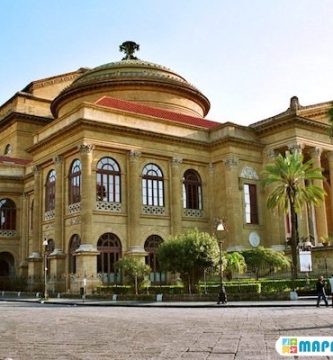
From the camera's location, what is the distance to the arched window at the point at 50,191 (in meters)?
42.3

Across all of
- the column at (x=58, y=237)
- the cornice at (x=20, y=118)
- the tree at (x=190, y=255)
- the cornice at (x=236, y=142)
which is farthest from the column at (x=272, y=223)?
the cornice at (x=20, y=118)

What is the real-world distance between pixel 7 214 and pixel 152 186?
52.9 feet

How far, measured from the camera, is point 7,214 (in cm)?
4909

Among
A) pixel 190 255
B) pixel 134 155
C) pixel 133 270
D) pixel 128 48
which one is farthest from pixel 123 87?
pixel 190 255

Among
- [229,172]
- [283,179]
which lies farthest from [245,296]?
[229,172]

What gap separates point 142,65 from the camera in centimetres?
5053

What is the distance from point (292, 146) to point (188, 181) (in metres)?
8.78

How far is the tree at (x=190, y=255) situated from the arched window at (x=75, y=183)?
9.91 m

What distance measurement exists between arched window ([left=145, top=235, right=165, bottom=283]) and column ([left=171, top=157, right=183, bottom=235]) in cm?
167

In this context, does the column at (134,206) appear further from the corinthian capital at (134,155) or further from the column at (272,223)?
the column at (272,223)

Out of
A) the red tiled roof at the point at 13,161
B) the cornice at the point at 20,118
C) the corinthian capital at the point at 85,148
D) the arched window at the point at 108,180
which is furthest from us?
the cornice at the point at 20,118

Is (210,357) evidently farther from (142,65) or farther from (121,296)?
(142,65)

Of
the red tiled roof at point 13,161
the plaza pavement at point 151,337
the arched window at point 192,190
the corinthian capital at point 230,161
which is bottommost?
the plaza pavement at point 151,337

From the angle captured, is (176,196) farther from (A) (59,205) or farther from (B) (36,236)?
(B) (36,236)
